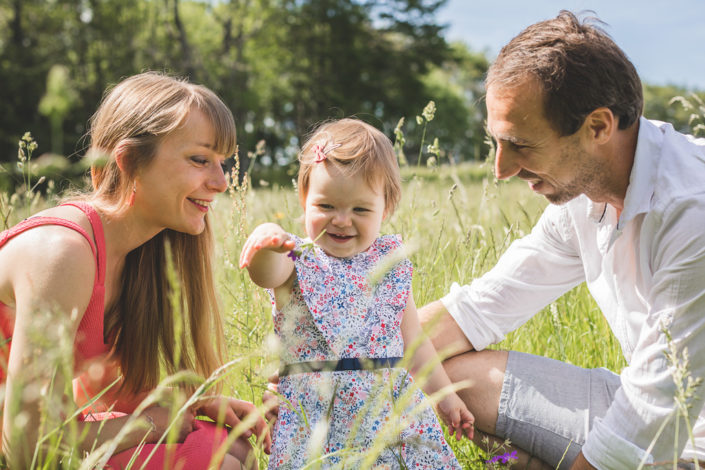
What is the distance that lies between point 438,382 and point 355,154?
912 mm

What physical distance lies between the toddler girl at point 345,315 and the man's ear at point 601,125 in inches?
27.3

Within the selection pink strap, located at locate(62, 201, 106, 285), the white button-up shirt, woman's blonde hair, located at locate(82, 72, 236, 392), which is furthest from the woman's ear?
the white button-up shirt

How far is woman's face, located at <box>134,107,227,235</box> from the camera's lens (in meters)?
1.90

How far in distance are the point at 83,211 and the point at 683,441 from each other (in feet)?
6.45

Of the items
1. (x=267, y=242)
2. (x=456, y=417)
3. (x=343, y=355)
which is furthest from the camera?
(x=456, y=417)

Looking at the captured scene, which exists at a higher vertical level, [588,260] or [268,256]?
[268,256]

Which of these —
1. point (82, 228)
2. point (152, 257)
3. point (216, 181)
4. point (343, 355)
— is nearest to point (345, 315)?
point (343, 355)

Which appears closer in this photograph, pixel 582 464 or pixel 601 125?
pixel 582 464

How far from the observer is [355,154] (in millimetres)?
2047

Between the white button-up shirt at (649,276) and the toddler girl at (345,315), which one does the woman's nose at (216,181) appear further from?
the white button-up shirt at (649,276)

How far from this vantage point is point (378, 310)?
6.96ft

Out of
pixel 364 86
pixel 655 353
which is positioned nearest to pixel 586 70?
pixel 655 353

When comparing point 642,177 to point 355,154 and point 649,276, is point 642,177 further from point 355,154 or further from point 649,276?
point 355,154

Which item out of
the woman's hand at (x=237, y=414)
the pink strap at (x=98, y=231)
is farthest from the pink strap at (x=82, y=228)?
the woman's hand at (x=237, y=414)
